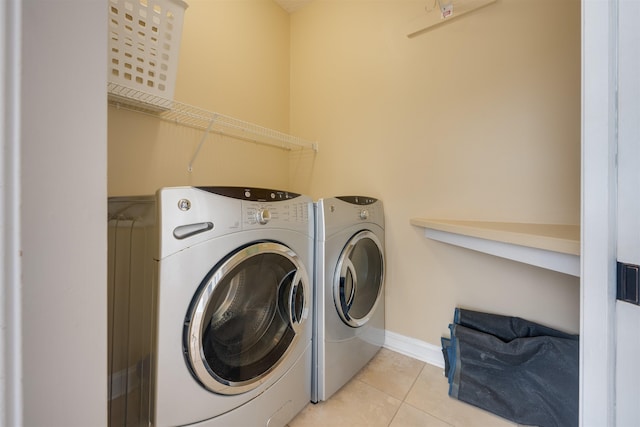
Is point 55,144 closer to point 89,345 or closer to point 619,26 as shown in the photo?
point 89,345

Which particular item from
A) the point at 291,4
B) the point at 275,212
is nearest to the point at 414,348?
the point at 275,212

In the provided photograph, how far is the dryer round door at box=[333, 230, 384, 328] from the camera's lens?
119 cm

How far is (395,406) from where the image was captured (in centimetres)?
113

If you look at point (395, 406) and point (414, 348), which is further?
point (414, 348)

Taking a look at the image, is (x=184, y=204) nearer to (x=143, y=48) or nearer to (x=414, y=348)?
(x=143, y=48)

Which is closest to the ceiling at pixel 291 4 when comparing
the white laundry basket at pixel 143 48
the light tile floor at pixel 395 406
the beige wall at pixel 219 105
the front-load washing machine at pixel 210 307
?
the beige wall at pixel 219 105

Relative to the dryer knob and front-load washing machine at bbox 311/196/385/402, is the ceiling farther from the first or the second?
the dryer knob

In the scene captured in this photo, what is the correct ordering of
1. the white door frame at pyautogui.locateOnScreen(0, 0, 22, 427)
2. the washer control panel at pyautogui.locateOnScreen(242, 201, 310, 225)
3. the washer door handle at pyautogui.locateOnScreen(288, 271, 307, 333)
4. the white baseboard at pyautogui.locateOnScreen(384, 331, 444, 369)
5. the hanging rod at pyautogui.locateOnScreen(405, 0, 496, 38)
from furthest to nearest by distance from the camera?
the white baseboard at pyautogui.locateOnScreen(384, 331, 444, 369) → the hanging rod at pyautogui.locateOnScreen(405, 0, 496, 38) → the washer door handle at pyautogui.locateOnScreen(288, 271, 307, 333) → the washer control panel at pyautogui.locateOnScreen(242, 201, 310, 225) → the white door frame at pyautogui.locateOnScreen(0, 0, 22, 427)

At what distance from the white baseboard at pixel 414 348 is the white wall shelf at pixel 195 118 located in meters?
1.44

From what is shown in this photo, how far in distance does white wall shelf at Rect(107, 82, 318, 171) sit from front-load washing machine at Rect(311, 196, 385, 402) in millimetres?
779

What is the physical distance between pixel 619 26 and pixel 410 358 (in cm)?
162

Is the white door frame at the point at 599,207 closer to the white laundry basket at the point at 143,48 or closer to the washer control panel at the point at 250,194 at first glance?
the washer control panel at the point at 250,194

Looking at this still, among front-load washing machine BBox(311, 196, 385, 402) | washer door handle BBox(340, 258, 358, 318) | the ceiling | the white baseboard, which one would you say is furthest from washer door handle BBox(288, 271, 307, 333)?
the ceiling

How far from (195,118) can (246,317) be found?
111 centimetres
